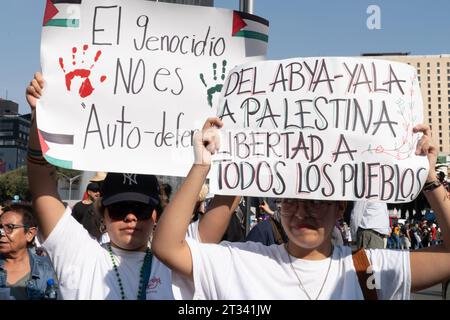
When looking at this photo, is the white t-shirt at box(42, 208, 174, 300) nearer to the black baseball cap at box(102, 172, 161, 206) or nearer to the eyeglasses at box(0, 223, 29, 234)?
the black baseball cap at box(102, 172, 161, 206)

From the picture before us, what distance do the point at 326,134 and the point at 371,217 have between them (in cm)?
451

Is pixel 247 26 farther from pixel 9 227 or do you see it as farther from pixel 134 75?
pixel 9 227

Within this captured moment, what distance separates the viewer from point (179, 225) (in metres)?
2.19

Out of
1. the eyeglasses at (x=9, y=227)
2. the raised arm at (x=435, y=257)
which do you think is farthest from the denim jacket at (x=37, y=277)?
the raised arm at (x=435, y=257)

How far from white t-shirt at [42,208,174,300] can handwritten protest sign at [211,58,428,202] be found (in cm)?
54

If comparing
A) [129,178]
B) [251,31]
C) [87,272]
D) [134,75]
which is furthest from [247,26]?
[87,272]

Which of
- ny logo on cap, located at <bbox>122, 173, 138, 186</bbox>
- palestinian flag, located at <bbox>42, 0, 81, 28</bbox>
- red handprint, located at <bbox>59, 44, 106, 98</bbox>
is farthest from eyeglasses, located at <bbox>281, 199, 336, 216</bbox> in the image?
palestinian flag, located at <bbox>42, 0, 81, 28</bbox>

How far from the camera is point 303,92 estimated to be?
2580 mm

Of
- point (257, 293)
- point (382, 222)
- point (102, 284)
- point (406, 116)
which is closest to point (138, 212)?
point (102, 284)

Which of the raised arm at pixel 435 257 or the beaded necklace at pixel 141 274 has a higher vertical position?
the raised arm at pixel 435 257

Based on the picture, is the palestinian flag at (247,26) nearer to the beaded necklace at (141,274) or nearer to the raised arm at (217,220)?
the raised arm at (217,220)

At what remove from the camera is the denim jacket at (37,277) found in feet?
11.5

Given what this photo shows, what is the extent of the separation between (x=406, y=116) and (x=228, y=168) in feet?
2.81

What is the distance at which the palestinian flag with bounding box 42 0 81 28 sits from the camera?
9.62 feet
